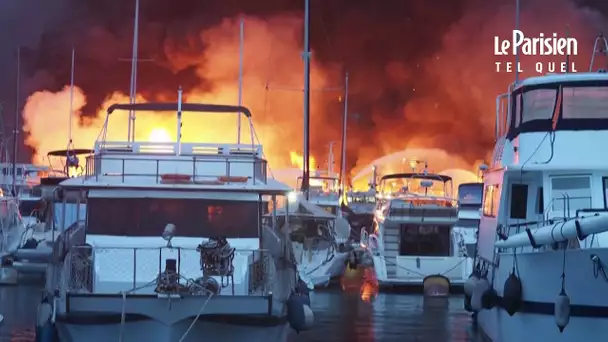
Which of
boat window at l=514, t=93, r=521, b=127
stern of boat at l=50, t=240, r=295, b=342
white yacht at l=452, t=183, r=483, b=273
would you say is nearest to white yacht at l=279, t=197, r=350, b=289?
white yacht at l=452, t=183, r=483, b=273

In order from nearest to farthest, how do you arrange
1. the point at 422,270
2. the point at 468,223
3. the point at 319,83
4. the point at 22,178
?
the point at 422,270
the point at 468,223
the point at 22,178
the point at 319,83

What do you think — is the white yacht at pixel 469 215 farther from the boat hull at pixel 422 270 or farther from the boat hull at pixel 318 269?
the boat hull at pixel 318 269

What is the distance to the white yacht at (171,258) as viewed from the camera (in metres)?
11.6

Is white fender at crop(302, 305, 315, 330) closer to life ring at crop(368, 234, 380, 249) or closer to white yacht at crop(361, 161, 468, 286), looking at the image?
white yacht at crop(361, 161, 468, 286)

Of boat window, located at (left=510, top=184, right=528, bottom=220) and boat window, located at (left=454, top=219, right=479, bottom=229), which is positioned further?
boat window, located at (left=454, top=219, right=479, bottom=229)

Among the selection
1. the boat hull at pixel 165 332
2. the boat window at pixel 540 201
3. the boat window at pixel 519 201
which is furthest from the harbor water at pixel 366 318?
the boat hull at pixel 165 332

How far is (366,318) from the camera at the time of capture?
19.2 m

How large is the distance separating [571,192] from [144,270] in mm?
5936

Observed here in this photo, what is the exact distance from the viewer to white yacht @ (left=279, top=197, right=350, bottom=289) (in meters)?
24.6

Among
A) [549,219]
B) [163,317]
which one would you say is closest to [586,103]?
[549,219]

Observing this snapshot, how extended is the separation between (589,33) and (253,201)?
3370 cm

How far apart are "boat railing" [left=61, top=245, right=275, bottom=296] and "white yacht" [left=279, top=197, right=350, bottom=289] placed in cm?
1069

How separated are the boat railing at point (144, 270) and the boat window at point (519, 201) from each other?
448 centimetres

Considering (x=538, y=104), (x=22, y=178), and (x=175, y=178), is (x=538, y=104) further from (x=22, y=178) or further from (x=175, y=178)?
(x=22, y=178)
